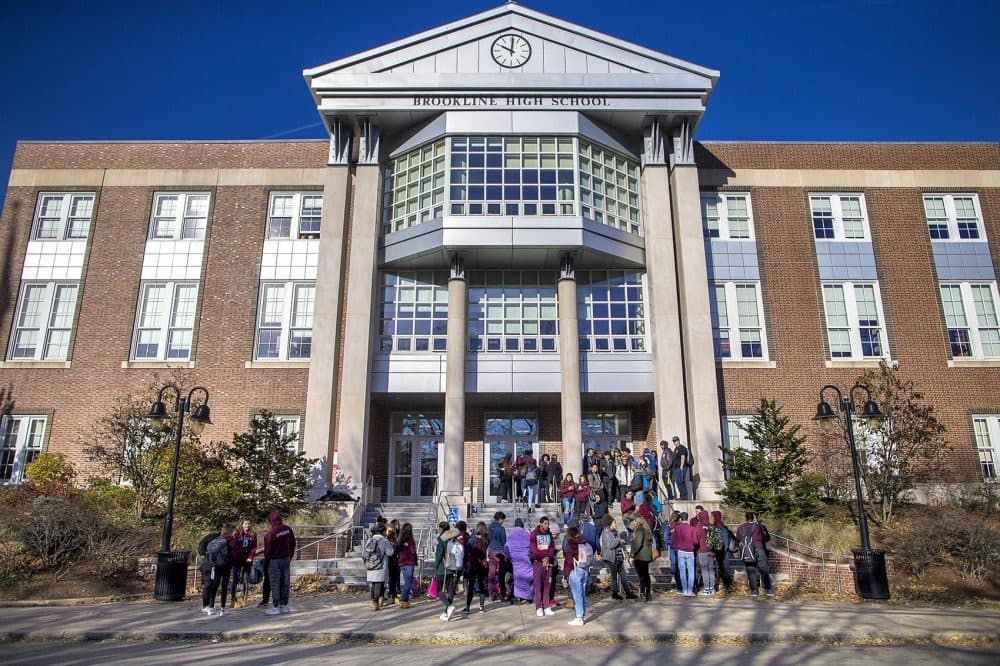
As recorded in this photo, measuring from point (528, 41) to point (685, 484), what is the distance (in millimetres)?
17078

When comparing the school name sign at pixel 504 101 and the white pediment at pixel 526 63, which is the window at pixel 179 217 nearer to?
the white pediment at pixel 526 63

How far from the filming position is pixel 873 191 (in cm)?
2777

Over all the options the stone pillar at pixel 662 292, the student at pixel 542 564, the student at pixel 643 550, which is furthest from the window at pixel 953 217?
the student at pixel 542 564

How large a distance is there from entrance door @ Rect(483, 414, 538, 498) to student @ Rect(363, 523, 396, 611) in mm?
12740

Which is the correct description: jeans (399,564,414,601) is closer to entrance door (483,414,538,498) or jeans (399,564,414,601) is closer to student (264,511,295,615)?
student (264,511,295,615)

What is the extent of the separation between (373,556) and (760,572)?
8026 mm

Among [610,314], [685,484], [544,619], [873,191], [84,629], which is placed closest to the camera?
[84,629]

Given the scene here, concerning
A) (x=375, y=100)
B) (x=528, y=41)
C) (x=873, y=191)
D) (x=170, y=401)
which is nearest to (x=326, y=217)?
(x=375, y=100)

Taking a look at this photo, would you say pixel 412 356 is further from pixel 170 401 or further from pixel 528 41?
pixel 528 41

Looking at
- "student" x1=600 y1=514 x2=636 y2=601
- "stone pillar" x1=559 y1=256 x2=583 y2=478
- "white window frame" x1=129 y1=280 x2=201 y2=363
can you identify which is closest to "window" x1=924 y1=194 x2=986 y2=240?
"stone pillar" x1=559 y1=256 x2=583 y2=478

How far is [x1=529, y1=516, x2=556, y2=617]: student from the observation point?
1189cm

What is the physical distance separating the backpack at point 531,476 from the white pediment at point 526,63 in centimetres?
1456

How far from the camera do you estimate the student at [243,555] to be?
1259 cm

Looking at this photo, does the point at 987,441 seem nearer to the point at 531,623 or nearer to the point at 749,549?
the point at 749,549
